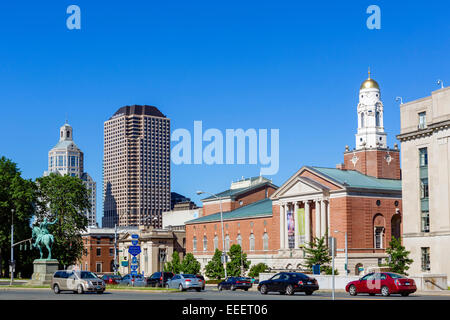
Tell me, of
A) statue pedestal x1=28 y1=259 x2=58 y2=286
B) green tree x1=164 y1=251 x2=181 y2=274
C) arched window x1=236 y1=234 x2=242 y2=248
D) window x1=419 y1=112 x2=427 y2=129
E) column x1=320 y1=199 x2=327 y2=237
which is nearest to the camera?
statue pedestal x1=28 y1=259 x2=58 y2=286

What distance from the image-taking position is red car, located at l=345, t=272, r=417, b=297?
4109 centimetres

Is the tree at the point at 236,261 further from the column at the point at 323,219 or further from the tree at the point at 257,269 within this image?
the column at the point at 323,219

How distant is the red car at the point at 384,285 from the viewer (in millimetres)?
41094

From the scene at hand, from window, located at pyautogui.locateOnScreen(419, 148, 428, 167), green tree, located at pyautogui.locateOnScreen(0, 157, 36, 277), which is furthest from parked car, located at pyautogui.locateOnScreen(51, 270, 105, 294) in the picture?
green tree, located at pyautogui.locateOnScreen(0, 157, 36, 277)

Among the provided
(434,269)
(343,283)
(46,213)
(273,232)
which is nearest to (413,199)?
(434,269)

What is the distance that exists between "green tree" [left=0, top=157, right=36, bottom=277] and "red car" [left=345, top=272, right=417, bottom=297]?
56.6 meters

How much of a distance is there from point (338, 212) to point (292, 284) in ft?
168

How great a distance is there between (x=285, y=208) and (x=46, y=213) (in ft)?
116

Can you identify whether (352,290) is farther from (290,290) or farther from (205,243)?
(205,243)

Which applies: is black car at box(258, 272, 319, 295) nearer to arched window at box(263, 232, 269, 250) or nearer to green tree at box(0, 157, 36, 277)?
green tree at box(0, 157, 36, 277)

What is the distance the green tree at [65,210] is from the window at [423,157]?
49.9 metres

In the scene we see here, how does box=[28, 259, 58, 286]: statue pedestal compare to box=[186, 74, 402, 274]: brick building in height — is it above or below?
below

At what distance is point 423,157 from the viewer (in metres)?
69.6
